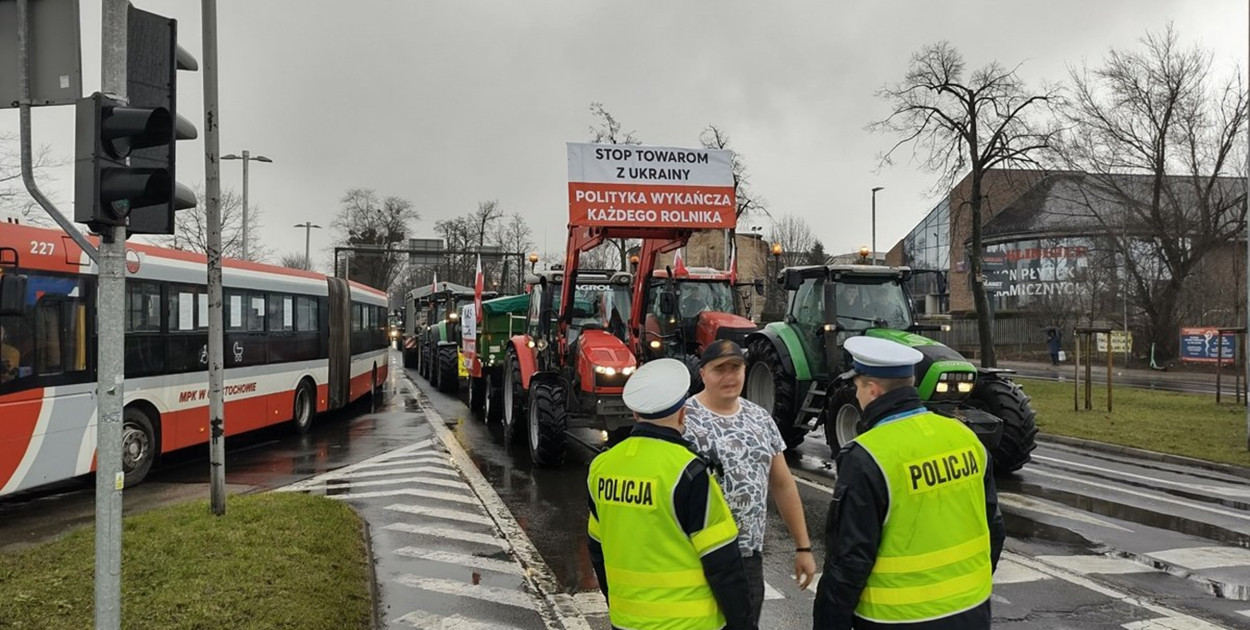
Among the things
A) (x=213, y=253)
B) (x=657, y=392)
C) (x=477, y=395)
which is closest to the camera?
(x=657, y=392)

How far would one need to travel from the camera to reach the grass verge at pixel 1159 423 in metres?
13.1

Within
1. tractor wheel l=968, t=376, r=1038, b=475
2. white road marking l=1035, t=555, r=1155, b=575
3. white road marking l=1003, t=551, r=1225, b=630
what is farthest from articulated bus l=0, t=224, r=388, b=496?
tractor wheel l=968, t=376, r=1038, b=475

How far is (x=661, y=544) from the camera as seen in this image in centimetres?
279

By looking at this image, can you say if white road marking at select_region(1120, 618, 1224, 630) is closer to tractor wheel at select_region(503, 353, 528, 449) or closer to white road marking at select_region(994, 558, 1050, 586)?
white road marking at select_region(994, 558, 1050, 586)

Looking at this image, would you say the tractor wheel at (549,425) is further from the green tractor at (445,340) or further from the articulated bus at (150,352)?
the green tractor at (445,340)

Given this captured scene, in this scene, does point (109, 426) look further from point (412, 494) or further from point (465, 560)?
point (412, 494)

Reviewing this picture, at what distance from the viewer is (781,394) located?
11570 mm

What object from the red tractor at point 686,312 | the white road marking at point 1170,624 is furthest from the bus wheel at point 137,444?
the white road marking at point 1170,624

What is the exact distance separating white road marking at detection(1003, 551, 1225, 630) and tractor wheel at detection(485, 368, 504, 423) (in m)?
10.7

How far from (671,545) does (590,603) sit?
129 inches

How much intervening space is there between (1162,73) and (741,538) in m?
34.2

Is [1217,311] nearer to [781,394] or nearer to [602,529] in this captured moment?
[781,394]

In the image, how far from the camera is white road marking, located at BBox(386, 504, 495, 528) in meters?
8.17

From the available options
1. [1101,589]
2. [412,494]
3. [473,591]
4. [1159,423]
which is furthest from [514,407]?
[1159,423]
